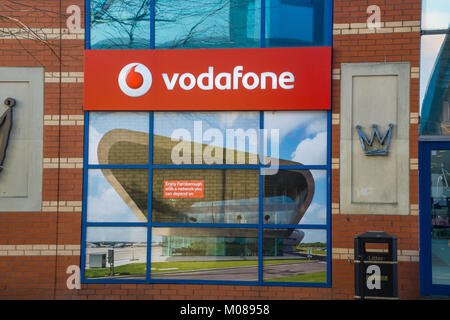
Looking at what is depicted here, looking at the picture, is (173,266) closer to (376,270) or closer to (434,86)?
(376,270)

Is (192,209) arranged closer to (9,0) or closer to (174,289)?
(174,289)

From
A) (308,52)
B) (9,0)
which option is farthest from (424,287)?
(9,0)

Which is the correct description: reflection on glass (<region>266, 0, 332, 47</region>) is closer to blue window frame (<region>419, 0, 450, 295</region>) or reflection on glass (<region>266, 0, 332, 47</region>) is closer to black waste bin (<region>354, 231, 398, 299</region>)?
blue window frame (<region>419, 0, 450, 295</region>)

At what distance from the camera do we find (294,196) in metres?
7.57

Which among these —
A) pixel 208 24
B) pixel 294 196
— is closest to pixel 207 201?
pixel 294 196

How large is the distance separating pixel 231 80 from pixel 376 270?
11.9 ft

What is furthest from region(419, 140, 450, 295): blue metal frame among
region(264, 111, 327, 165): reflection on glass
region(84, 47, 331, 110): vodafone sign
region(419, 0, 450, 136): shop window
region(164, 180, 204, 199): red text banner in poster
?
region(164, 180, 204, 199): red text banner in poster

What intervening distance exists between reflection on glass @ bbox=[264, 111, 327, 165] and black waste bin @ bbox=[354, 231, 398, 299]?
171cm

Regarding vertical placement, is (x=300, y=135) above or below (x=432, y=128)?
below

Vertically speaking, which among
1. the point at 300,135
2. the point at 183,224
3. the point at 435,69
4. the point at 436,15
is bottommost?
the point at 183,224

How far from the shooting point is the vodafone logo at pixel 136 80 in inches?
304

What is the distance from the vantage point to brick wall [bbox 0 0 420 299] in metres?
7.33

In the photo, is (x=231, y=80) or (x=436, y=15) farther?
(x=231, y=80)

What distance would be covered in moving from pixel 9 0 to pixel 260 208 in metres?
5.32
